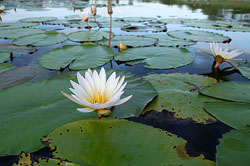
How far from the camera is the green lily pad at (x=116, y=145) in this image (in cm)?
83

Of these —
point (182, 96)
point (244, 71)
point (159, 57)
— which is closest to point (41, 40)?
point (159, 57)

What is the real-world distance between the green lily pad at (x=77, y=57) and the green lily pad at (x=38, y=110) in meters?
0.52

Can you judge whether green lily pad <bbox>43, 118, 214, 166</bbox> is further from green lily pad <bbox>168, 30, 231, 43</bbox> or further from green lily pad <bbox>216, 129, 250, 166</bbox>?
green lily pad <bbox>168, 30, 231, 43</bbox>

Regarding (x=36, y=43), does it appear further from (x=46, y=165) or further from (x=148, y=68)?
(x=46, y=165)

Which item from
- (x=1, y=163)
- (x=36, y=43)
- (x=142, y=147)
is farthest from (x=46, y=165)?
(x=36, y=43)

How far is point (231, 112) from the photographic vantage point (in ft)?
4.07

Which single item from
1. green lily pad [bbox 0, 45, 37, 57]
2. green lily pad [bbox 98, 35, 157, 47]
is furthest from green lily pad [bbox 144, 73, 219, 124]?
green lily pad [bbox 0, 45, 37, 57]

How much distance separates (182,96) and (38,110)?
Answer: 123cm

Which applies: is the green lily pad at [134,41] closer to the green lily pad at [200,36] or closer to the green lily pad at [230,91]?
the green lily pad at [200,36]

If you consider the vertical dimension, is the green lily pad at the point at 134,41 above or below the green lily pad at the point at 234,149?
above

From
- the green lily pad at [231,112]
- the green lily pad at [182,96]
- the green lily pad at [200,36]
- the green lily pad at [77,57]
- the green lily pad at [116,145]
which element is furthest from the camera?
the green lily pad at [200,36]

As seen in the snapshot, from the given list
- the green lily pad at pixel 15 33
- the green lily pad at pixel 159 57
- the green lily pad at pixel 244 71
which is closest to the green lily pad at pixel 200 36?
the green lily pad at pixel 159 57

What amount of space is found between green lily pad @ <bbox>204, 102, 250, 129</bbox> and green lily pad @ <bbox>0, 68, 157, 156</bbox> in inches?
19.5

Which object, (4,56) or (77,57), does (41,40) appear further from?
(77,57)
